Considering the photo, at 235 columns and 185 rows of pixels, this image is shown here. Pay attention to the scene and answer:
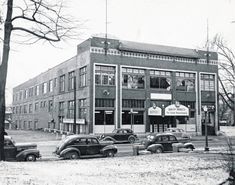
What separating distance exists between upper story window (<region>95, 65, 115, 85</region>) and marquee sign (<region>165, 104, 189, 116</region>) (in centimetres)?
899

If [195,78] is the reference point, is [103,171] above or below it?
below

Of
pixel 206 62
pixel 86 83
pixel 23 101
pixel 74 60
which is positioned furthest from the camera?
pixel 23 101

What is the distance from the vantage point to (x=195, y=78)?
43594mm

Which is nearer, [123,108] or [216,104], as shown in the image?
[123,108]

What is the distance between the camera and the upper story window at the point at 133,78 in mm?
37844

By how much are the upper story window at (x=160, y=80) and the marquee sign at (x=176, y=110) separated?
2.90m

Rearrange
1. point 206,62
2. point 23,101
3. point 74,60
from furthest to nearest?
point 23,101, point 206,62, point 74,60

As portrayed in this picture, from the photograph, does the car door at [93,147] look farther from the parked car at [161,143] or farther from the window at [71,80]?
the window at [71,80]

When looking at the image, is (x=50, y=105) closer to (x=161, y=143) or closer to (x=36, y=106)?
(x=36, y=106)

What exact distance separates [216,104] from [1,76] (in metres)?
37.9

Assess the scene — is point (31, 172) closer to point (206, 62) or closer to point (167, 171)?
point (167, 171)

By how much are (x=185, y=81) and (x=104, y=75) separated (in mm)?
13659

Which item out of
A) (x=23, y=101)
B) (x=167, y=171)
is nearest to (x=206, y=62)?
(x=167, y=171)

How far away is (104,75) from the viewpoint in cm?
3631
